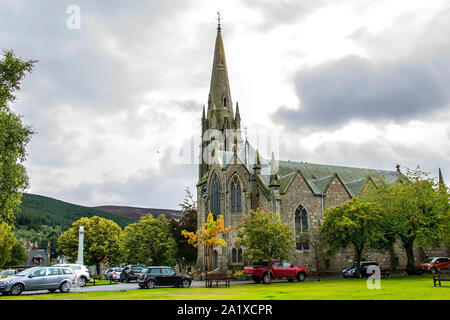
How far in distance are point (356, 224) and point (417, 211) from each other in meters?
5.77

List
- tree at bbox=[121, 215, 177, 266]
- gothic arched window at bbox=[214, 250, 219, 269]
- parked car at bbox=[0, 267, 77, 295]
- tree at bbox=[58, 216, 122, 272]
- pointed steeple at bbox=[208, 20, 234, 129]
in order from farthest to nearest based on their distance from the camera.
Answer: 1. tree at bbox=[58, 216, 122, 272]
2. pointed steeple at bbox=[208, 20, 234, 129]
3. tree at bbox=[121, 215, 177, 266]
4. gothic arched window at bbox=[214, 250, 219, 269]
5. parked car at bbox=[0, 267, 77, 295]

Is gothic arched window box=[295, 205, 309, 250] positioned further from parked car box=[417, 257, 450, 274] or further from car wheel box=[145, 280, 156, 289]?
car wheel box=[145, 280, 156, 289]

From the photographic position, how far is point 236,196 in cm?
4494

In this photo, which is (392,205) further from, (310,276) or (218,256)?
(218,256)

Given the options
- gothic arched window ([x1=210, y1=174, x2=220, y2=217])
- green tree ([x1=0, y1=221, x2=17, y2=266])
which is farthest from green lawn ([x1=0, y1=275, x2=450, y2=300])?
green tree ([x1=0, y1=221, x2=17, y2=266])

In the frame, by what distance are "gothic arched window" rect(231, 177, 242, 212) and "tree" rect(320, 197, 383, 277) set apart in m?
10.6

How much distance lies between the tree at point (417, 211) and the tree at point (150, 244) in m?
30.5

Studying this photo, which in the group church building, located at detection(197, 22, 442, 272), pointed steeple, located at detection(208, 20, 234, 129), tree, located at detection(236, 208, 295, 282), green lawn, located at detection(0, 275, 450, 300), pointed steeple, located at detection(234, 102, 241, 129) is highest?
pointed steeple, located at detection(208, 20, 234, 129)

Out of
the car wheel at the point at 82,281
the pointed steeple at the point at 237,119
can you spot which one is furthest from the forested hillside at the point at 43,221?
the car wheel at the point at 82,281

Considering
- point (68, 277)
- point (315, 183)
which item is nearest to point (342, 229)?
point (315, 183)

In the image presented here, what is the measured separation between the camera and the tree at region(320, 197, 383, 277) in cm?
3553

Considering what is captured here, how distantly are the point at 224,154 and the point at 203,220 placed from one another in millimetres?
8521

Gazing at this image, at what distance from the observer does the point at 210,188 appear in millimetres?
49344

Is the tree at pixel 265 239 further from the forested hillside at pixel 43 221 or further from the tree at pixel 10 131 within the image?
the forested hillside at pixel 43 221
